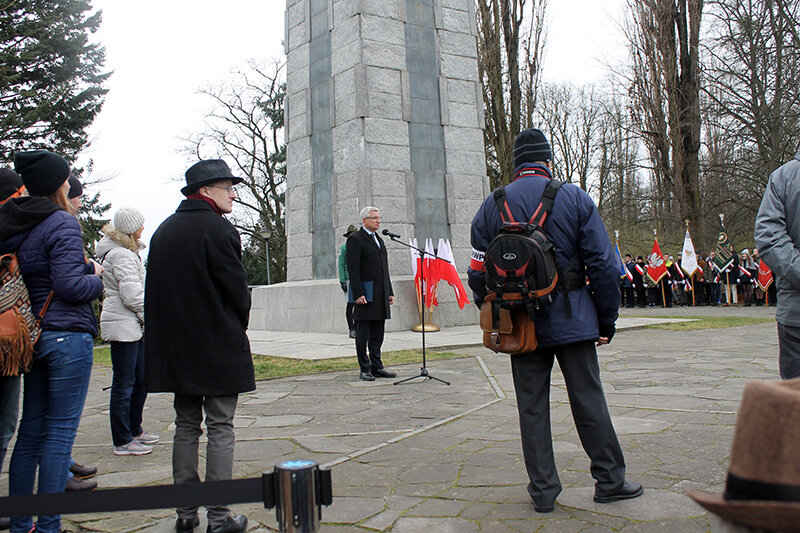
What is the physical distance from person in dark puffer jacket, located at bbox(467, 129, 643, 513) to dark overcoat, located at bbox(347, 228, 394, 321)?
14.2ft

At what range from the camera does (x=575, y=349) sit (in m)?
3.50

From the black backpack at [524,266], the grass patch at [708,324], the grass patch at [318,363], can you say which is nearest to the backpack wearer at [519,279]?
the black backpack at [524,266]

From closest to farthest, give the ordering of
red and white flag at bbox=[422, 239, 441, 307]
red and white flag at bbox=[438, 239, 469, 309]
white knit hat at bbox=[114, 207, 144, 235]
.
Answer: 1. white knit hat at bbox=[114, 207, 144, 235]
2. red and white flag at bbox=[438, 239, 469, 309]
3. red and white flag at bbox=[422, 239, 441, 307]

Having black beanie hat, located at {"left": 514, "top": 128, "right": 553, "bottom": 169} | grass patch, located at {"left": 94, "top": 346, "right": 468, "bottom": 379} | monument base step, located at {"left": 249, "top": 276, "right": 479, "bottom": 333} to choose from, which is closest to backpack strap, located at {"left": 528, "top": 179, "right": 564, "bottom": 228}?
black beanie hat, located at {"left": 514, "top": 128, "right": 553, "bottom": 169}

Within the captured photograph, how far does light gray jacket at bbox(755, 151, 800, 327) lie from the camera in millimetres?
3533

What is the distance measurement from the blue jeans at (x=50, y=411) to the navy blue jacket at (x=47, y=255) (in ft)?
0.36

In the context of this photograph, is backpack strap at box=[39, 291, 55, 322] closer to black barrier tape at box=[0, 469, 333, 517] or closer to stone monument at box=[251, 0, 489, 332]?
black barrier tape at box=[0, 469, 333, 517]

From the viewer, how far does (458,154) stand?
1428 centimetres

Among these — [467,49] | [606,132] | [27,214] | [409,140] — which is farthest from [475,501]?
[606,132]

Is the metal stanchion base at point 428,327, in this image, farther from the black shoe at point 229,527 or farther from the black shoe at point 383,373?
the black shoe at point 229,527

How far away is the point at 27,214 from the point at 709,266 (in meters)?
24.3

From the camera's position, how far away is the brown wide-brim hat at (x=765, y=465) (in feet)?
3.29

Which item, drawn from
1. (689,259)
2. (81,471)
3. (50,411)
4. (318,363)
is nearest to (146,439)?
(81,471)

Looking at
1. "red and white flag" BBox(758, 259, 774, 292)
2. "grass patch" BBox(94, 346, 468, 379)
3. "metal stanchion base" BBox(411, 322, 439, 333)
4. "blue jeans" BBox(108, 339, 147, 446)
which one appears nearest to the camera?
"blue jeans" BBox(108, 339, 147, 446)
